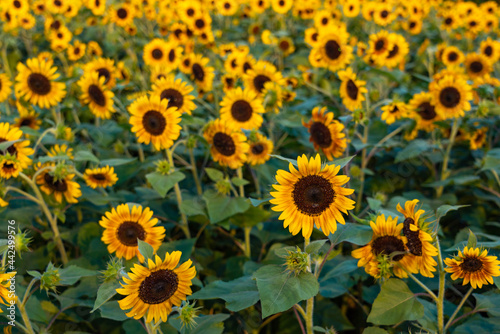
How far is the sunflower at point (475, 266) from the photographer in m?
1.41

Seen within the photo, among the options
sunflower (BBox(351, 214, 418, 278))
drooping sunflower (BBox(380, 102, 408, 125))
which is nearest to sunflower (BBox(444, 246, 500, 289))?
sunflower (BBox(351, 214, 418, 278))

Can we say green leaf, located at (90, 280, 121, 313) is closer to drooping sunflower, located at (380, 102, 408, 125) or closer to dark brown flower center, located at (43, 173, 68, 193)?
dark brown flower center, located at (43, 173, 68, 193)

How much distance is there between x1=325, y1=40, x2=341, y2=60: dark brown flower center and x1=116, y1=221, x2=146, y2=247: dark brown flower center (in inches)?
82.0

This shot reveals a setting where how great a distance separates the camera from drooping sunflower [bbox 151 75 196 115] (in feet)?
7.31

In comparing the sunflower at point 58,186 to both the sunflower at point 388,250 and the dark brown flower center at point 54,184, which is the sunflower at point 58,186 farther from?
the sunflower at point 388,250

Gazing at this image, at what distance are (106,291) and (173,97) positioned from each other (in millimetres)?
1169

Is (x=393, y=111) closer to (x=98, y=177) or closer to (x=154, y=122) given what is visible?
(x=154, y=122)

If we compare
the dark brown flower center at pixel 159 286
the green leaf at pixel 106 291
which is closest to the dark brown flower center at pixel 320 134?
the dark brown flower center at pixel 159 286

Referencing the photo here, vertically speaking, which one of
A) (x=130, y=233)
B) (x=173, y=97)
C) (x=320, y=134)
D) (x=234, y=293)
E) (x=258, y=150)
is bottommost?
(x=234, y=293)

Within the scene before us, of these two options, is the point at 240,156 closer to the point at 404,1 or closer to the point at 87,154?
the point at 87,154

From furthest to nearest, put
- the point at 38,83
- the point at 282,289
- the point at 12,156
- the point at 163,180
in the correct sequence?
the point at 38,83 < the point at 163,180 < the point at 12,156 < the point at 282,289

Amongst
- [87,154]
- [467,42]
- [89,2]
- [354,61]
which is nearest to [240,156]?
[87,154]

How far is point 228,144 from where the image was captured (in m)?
2.21

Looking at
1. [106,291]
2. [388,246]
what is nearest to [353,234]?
[388,246]
